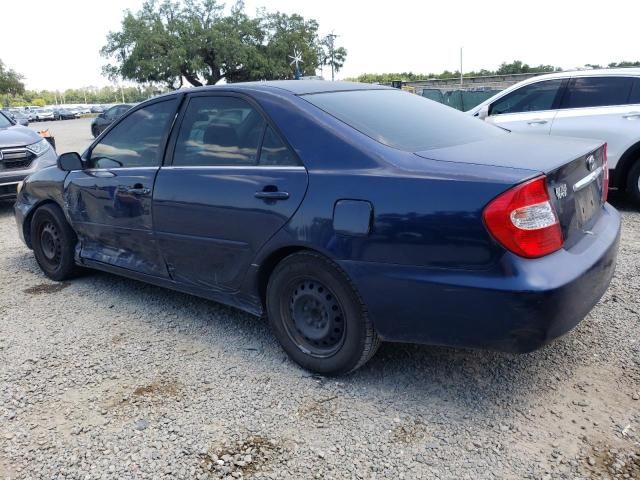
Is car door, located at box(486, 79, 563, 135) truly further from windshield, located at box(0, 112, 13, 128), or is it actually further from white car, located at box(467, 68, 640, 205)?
windshield, located at box(0, 112, 13, 128)

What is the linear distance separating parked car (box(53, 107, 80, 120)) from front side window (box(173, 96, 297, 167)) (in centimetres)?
6493

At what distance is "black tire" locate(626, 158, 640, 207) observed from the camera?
6.56m

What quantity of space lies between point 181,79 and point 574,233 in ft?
180

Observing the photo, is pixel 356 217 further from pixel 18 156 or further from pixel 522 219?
pixel 18 156

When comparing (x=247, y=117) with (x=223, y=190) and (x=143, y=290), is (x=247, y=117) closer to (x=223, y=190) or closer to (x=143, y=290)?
(x=223, y=190)

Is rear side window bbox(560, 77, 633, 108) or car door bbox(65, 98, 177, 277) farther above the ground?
rear side window bbox(560, 77, 633, 108)

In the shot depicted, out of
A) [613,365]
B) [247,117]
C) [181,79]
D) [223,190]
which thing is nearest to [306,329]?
[223,190]

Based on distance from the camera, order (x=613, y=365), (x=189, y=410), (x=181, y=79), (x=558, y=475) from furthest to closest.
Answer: (x=181, y=79), (x=613, y=365), (x=189, y=410), (x=558, y=475)

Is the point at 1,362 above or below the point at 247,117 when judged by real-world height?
below

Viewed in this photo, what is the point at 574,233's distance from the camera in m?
2.68

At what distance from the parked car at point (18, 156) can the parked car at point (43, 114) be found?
56.9 m

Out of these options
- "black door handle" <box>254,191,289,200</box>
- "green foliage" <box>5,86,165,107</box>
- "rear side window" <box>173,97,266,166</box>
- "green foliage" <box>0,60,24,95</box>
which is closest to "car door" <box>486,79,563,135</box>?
"rear side window" <box>173,97,266,166</box>

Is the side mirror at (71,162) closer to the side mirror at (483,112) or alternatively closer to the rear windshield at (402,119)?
the rear windshield at (402,119)

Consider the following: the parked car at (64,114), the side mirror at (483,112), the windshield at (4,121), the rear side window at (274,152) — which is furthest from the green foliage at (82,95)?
the rear side window at (274,152)
